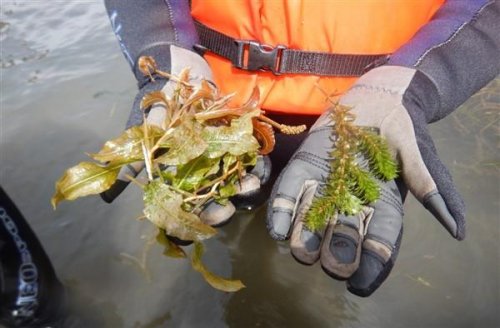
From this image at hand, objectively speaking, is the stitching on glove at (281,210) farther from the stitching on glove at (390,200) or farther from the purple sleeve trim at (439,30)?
the purple sleeve trim at (439,30)

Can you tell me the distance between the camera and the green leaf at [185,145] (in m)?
1.73

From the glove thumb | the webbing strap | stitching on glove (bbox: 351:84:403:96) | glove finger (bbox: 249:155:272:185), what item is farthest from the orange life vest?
the glove thumb

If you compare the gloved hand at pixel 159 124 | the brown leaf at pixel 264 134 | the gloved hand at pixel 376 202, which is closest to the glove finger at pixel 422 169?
the gloved hand at pixel 376 202

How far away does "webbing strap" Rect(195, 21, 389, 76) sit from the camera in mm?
2184

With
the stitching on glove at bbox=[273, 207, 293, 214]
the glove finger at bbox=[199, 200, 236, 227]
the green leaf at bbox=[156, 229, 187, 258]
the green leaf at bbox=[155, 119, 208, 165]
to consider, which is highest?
the green leaf at bbox=[155, 119, 208, 165]

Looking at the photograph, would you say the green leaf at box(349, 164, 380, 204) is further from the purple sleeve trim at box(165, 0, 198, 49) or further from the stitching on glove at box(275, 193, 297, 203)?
the purple sleeve trim at box(165, 0, 198, 49)

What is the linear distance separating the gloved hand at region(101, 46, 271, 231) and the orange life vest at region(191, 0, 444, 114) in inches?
9.1

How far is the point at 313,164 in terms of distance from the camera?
6.24ft

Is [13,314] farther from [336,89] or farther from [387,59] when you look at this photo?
[387,59]

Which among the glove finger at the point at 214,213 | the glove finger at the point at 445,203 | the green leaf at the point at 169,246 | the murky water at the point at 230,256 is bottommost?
the murky water at the point at 230,256

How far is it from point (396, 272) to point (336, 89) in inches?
50.4

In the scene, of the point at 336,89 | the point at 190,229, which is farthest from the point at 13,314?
the point at 336,89

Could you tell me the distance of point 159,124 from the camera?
1.95 meters

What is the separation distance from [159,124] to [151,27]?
679 mm
